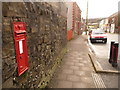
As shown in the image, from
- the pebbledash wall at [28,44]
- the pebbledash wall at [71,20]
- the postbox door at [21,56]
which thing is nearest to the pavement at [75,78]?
the pebbledash wall at [28,44]

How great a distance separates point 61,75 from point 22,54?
2.41 metres

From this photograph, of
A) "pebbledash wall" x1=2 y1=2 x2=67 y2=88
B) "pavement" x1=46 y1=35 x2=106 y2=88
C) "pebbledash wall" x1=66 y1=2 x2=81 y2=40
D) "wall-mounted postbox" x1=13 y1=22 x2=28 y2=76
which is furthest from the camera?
"pebbledash wall" x1=66 y1=2 x2=81 y2=40

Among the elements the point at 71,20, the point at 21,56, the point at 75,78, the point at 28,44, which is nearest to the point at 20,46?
the point at 21,56

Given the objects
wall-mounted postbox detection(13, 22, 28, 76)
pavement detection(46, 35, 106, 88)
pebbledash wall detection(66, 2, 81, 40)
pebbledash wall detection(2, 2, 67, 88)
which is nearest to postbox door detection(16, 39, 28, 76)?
wall-mounted postbox detection(13, 22, 28, 76)

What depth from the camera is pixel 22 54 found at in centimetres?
185

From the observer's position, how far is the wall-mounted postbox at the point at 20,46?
165cm

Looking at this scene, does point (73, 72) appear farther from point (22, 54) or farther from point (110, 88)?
point (22, 54)

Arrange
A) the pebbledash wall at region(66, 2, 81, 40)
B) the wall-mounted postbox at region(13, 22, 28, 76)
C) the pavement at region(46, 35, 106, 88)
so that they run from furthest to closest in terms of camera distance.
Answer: the pebbledash wall at region(66, 2, 81, 40) → the pavement at region(46, 35, 106, 88) → the wall-mounted postbox at region(13, 22, 28, 76)

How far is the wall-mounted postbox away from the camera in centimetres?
165

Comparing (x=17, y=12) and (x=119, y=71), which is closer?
(x=17, y=12)

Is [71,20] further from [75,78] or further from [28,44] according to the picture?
[28,44]

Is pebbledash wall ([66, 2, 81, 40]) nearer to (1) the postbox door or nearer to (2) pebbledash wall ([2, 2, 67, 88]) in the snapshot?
(2) pebbledash wall ([2, 2, 67, 88])

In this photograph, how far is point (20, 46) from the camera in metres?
1.77

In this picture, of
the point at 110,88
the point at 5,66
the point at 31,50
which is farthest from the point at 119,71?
the point at 5,66
